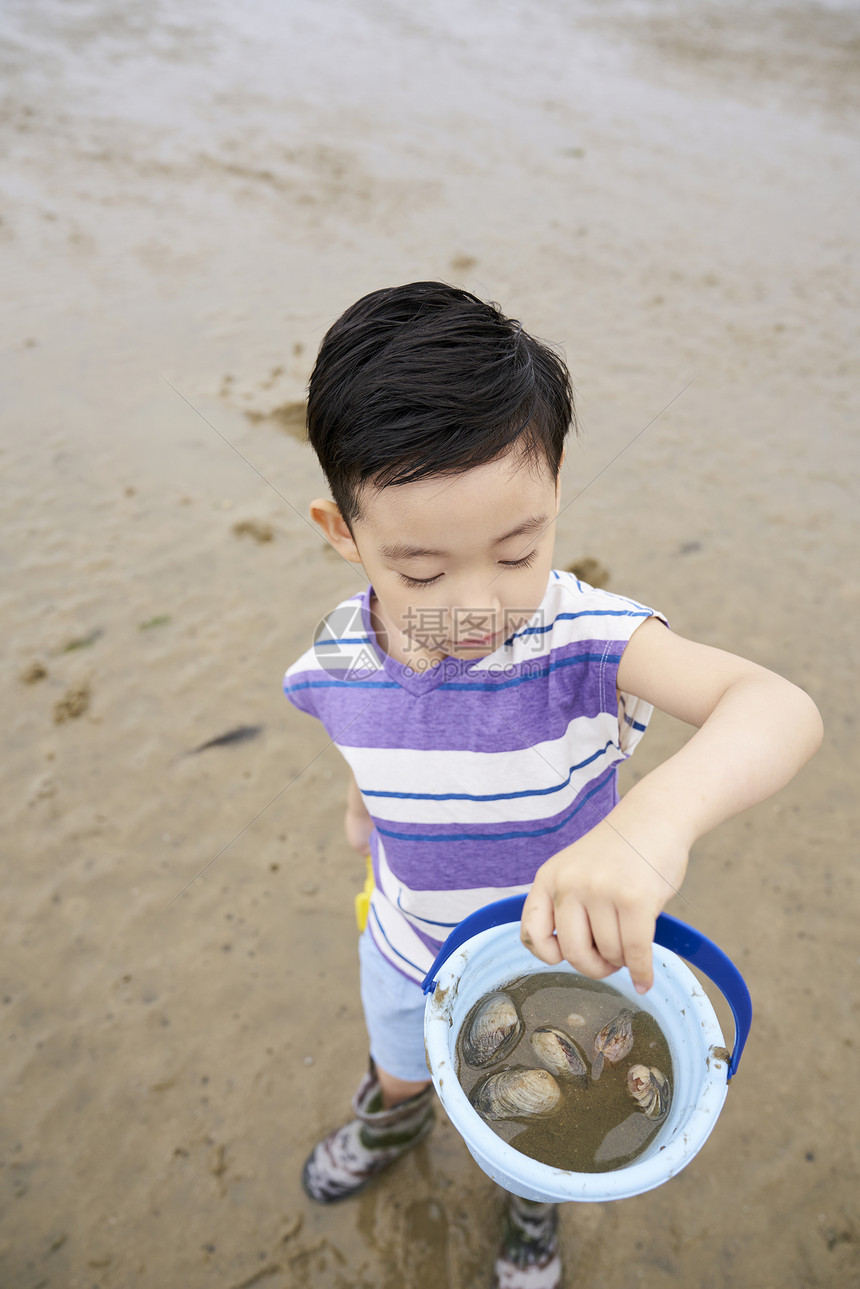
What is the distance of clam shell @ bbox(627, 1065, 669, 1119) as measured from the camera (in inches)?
40.6

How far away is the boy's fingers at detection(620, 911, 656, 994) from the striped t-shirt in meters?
0.55

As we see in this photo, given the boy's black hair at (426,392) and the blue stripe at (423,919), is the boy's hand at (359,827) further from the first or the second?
the boy's black hair at (426,392)

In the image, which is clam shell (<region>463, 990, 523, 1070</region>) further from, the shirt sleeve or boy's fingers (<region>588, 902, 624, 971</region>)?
the shirt sleeve

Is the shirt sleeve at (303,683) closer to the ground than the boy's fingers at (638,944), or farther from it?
closer to the ground

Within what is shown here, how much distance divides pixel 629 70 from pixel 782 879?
39.8 ft

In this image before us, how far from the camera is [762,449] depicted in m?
4.76

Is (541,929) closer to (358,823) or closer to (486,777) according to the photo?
(486,777)

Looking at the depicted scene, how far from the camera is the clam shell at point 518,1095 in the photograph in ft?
3.41

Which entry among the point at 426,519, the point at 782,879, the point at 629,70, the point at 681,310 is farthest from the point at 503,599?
the point at 629,70

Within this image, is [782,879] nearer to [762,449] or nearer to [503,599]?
[503,599]

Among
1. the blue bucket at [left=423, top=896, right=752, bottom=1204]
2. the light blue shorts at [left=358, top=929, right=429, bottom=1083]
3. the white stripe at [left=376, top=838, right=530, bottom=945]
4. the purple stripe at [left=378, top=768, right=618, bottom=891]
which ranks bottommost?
the light blue shorts at [left=358, top=929, right=429, bottom=1083]

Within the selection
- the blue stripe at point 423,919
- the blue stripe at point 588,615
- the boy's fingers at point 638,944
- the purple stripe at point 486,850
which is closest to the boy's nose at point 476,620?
the blue stripe at point 588,615

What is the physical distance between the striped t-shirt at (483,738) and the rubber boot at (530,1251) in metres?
0.86

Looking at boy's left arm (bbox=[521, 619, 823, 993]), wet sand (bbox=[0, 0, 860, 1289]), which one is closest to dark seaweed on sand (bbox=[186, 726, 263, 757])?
wet sand (bbox=[0, 0, 860, 1289])
